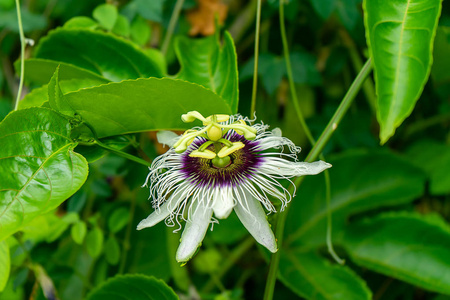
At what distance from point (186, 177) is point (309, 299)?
450 mm

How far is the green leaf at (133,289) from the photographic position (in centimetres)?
81

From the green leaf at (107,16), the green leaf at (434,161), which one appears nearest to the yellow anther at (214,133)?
the green leaf at (107,16)

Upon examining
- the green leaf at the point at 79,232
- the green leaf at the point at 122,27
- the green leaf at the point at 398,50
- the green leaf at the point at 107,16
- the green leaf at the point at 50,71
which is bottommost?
the green leaf at the point at 79,232

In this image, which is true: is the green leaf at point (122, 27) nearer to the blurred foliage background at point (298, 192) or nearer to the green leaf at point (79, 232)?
the blurred foliage background at point (298, 192)

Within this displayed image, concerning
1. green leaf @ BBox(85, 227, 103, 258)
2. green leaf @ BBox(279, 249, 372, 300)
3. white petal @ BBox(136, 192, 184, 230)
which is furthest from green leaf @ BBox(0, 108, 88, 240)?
green leaf @ BBox(279, 249, 372, 300)

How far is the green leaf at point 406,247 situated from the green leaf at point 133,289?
0.58m

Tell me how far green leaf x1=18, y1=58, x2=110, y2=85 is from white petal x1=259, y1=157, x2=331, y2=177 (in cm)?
38

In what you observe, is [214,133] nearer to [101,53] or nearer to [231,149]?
[231,149]

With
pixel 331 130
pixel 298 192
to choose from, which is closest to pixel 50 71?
pixel 331 130

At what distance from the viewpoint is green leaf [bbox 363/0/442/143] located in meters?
0.61

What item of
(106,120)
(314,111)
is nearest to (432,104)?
(314,111)

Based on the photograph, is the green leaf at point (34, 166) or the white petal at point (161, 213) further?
the white petal at point (161, 213)

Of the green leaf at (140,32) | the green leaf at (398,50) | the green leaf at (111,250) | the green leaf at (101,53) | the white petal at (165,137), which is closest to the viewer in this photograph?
the green leaf at (398,50)

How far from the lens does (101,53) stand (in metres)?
0.98
